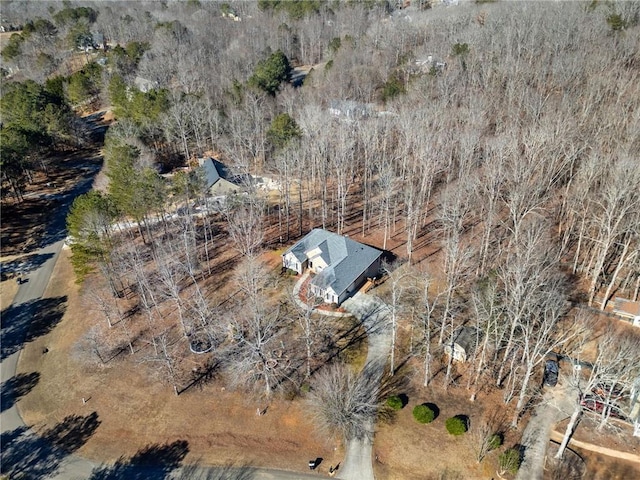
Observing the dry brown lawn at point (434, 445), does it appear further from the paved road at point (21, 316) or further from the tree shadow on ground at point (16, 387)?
the tree shadow on ground at point (16, 387)

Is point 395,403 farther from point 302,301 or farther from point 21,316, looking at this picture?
point 21,316

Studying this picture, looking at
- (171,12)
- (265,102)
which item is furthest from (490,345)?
(171,12)

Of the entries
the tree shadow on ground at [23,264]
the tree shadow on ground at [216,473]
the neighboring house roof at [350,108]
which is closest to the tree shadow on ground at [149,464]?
the tree shadow on ground at [216,473]

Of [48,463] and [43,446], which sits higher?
[43,446]

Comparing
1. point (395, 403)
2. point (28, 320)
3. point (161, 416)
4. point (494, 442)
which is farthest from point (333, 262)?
point (28, 320)

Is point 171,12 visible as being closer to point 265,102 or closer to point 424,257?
point 265,102

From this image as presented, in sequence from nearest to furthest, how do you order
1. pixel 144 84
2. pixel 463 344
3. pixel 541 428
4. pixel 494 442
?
pixel 494 442
pixel 541 428
pixel 463 344
pixel 144 84

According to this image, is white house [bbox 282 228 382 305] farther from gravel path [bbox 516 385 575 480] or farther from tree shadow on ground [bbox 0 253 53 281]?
tree shadow on ground [bbox 0 253 53 281]
